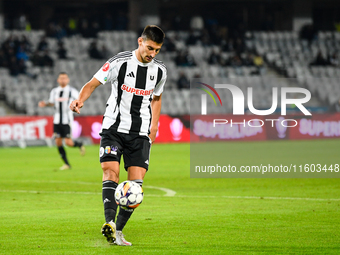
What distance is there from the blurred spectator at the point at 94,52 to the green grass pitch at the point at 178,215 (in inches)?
600

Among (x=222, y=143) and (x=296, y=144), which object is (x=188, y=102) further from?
(x=296, y=144)

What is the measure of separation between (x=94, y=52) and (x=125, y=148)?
2348 centimetres

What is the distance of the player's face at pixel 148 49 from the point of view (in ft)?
18.6

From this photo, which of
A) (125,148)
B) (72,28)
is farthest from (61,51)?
(125,148)

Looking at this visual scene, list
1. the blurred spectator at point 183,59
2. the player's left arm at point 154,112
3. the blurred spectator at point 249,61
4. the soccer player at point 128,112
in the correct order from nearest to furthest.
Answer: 1. the soccer player at point 128,112
2. the player's left arm at point 154,112
3. the blurred spectator at point 183,59
4. the blurred spectator at point 249,61

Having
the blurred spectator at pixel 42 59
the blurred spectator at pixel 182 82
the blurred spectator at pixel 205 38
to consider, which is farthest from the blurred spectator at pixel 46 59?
the blurred spectator at pixel 205 38

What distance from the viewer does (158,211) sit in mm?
7977

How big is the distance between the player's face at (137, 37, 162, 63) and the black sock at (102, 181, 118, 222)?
51.0 inches

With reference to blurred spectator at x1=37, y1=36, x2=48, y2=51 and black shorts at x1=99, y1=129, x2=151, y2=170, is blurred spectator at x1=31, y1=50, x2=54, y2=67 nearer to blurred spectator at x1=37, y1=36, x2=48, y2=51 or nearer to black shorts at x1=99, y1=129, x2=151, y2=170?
blurred spectator at x1=37, y1=36, x2=48, y2=51

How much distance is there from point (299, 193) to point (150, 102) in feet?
16.0

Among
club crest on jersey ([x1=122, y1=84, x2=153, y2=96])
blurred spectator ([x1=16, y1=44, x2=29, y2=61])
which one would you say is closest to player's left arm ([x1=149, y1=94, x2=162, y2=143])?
club crest on jersey ([x1=122, y1=84, x2=153, y2=96])

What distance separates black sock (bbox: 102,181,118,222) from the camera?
557cm

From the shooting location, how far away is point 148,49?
18.8ft

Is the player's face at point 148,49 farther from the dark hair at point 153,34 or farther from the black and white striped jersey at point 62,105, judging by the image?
the black and white striped jersey at point 62,105
